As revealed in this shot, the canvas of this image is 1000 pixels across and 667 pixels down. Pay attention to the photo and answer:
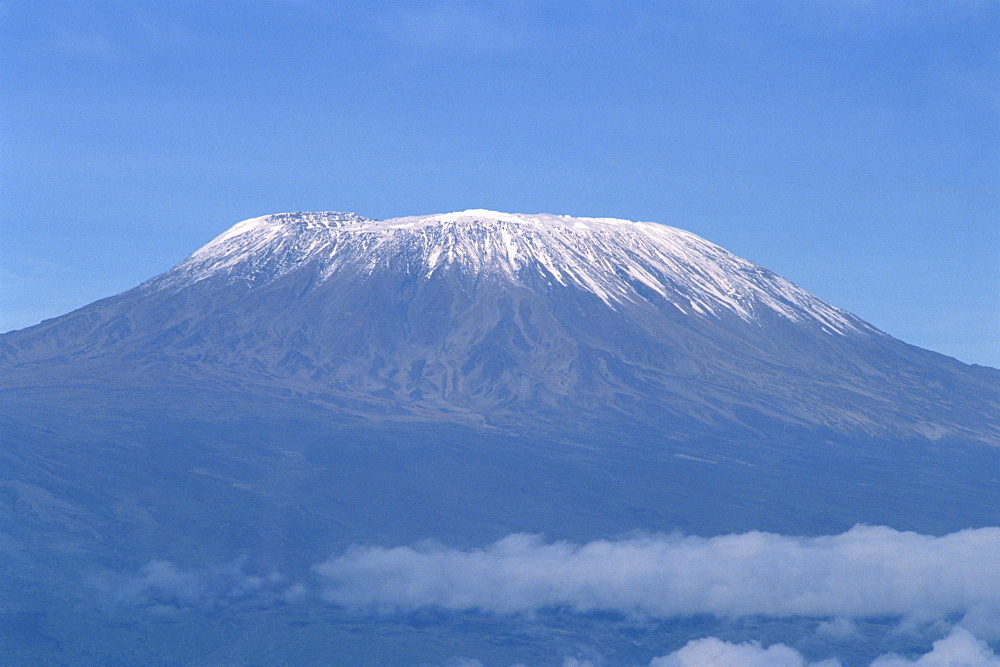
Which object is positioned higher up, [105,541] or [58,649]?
[105,541]

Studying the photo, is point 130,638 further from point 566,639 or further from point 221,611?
point 566,639

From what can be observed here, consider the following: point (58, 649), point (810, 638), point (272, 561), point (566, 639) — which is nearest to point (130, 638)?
point (58, 649)

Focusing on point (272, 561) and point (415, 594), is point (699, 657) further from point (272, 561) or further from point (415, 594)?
point (272, 561)

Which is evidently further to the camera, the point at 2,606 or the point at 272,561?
the point at 272,561

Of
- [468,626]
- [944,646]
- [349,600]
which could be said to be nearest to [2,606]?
[349,600]

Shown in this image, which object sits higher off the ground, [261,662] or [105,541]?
[105,541]

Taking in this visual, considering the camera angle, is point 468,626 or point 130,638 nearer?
point 130,638

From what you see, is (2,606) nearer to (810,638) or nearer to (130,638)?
(130,638)
